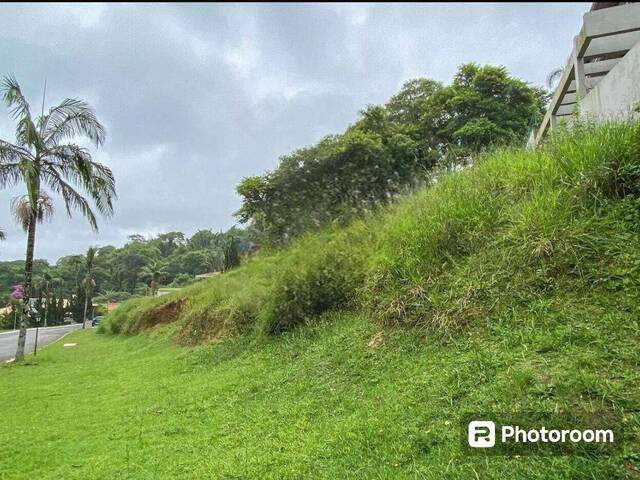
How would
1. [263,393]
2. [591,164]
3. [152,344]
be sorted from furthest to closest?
[152,344] → [263,393] → [591,164]

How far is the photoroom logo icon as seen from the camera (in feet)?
8.06

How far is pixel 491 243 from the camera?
441 cm

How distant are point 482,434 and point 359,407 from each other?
1.28 meters

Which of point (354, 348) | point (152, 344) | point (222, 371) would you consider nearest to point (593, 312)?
point (354, 348)

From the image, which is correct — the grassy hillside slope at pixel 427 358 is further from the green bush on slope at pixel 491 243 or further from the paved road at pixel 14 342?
the paved road at pixel 14 342

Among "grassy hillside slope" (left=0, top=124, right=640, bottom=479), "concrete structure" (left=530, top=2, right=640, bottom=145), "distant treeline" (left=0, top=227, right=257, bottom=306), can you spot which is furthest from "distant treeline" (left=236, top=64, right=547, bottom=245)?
"distant treeline" (left=0, top=227, right=257, bottom=306)

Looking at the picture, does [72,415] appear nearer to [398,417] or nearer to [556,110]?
[398,417]

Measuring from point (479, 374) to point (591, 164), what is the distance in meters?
2.56

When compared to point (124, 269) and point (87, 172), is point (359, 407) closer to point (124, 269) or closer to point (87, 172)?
point (87, 172)

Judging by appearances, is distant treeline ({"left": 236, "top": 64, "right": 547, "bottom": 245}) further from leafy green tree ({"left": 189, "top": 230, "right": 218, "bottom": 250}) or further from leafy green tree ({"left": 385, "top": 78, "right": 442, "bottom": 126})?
leafy green tree ({"left": 189, "top": 230, "right": 218, "bottom": 250})

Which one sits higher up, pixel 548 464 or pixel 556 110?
pixel 556 110

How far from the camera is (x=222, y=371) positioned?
21.6 ft

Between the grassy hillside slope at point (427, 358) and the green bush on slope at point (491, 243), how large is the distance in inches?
0.8

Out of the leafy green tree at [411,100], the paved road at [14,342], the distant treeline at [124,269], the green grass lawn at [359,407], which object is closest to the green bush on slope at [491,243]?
the green grass lawn at [359,407]
